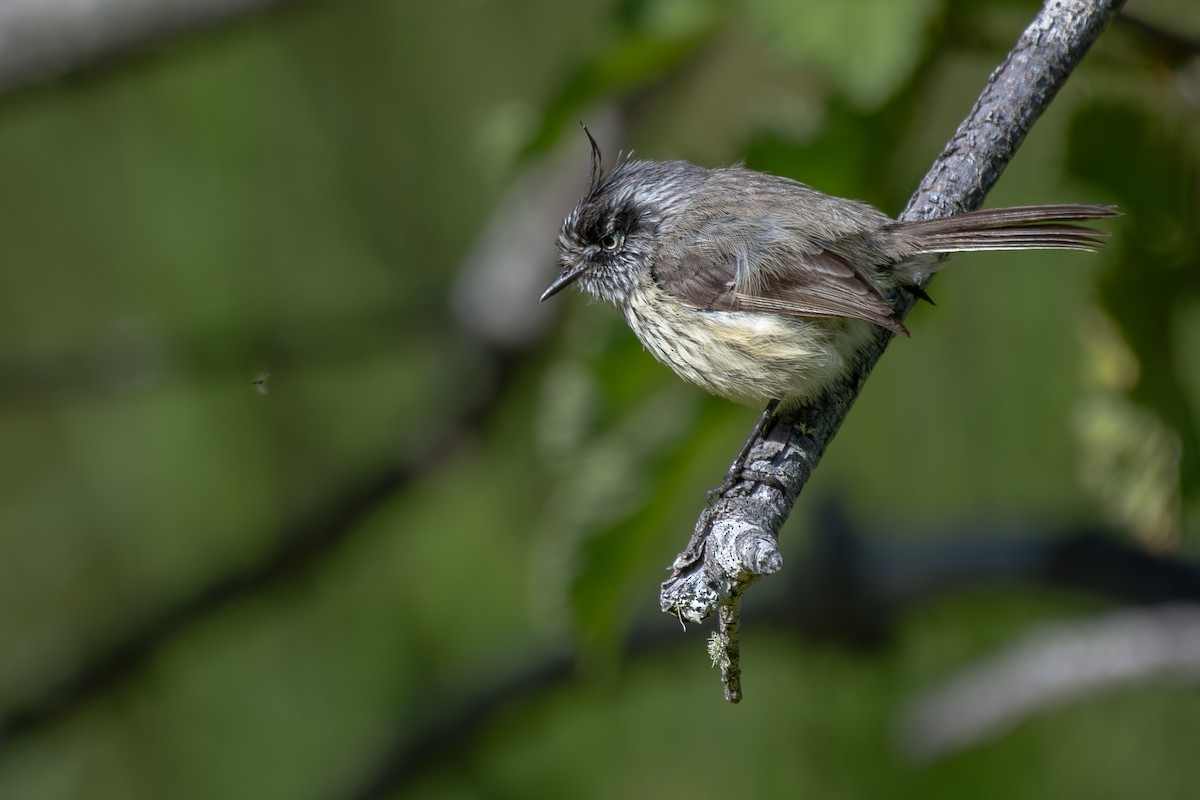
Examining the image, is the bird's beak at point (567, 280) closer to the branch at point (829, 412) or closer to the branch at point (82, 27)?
the branch at point (829, 412)

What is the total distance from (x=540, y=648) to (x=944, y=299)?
1666mm

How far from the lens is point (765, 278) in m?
2.50

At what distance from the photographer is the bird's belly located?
2340mm

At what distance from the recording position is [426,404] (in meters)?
4.67

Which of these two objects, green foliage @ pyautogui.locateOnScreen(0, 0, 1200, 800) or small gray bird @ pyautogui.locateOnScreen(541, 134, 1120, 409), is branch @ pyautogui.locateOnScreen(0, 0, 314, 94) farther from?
small gray bird @ pyautogui.locateOnScreen(541, 134, 1120, 409)

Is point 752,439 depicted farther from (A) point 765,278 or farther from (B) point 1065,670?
(B) point 1065,670

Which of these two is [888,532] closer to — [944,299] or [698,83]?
[944,299]

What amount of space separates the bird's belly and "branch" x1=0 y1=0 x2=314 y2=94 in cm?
150

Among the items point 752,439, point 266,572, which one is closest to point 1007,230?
point 752,439

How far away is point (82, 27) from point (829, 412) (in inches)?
86.2

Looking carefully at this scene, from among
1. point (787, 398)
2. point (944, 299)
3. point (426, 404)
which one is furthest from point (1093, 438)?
point (426, 404)

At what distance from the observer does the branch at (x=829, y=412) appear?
148cm

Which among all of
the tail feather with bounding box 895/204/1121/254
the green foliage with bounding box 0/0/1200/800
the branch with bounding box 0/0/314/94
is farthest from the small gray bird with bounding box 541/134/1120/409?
the branch with bounding box 0/0/314/94

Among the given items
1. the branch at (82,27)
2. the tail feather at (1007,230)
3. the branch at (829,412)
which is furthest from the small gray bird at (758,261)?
the branch at (82,27)
